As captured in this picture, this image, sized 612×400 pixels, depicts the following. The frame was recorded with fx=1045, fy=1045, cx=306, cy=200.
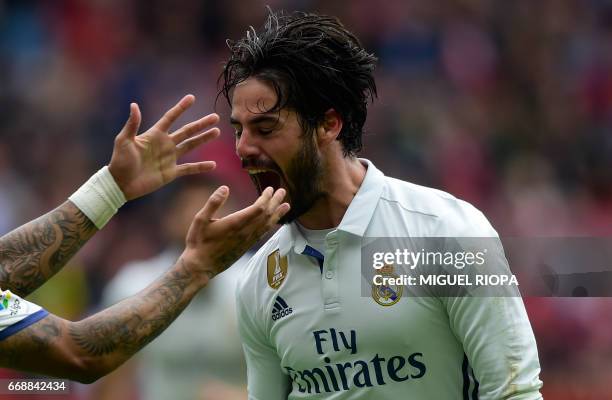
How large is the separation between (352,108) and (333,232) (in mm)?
546

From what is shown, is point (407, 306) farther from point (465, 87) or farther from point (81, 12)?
point (81, 12)

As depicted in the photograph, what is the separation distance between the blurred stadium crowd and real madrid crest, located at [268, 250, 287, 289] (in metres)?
3.78

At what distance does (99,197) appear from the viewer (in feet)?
12.8

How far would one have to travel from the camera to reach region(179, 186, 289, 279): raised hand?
10.6 ft

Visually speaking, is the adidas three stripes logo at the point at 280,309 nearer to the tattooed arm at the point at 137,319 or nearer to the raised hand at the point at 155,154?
the tattooed arm at the point at 137,319

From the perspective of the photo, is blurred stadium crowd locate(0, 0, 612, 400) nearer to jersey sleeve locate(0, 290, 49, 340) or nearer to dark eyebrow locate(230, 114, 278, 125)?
dark eyebrow locate(230, 114, 278, 125)

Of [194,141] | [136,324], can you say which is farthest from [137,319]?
[194,141]

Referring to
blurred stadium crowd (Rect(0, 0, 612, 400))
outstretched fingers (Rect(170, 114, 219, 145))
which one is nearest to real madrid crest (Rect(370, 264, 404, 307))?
outstretched fingers (Rect(170, 114, 219, 145))

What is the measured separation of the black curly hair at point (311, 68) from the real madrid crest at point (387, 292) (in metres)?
0.57

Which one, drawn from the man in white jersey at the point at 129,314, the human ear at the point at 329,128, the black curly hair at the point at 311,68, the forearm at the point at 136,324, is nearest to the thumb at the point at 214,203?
the man in white jersey at the point at 129,314

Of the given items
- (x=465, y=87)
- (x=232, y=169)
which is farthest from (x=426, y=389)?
(x=465, y=87)

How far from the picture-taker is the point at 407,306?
3.57m

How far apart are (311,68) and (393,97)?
18.6ft

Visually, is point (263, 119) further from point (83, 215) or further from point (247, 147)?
point (83, 215)
